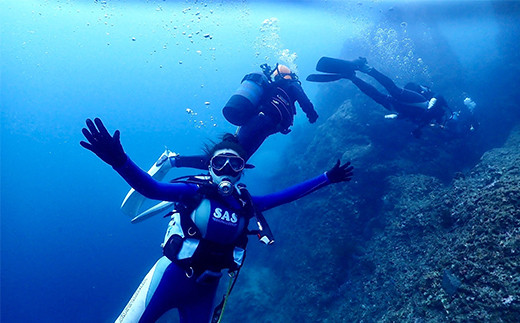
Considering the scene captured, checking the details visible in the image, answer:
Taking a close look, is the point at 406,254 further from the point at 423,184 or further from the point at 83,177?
the point at 83,177

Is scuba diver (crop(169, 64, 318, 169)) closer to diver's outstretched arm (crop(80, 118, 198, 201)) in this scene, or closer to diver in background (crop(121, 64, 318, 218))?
diver in background (crop(121, 64, 318, 218))

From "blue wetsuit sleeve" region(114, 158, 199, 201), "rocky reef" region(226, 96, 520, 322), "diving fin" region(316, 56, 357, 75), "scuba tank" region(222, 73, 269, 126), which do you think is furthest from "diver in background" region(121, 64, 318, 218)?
"rocky reef" region(226, 96, 520, 322)

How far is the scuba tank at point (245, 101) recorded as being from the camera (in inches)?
223

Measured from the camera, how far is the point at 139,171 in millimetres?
2619

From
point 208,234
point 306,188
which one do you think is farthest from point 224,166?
point 306,188

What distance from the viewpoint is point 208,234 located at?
2.99m

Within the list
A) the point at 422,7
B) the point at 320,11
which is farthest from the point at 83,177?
the point at 422,7

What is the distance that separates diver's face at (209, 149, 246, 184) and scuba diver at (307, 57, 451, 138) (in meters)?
6.68

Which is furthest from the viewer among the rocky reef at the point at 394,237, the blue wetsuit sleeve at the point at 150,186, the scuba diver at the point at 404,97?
the scuba diver at the point at 404,97

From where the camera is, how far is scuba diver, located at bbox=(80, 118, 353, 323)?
2973mm

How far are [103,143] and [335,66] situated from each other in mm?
8763

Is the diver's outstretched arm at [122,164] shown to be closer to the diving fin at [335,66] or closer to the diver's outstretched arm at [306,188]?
the diver's outstretched arm at [306,188]

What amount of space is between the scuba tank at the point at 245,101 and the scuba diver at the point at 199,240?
7.82ft

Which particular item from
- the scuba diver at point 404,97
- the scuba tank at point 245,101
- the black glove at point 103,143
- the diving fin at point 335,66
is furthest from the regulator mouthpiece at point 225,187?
the diving fin at point 335,66
